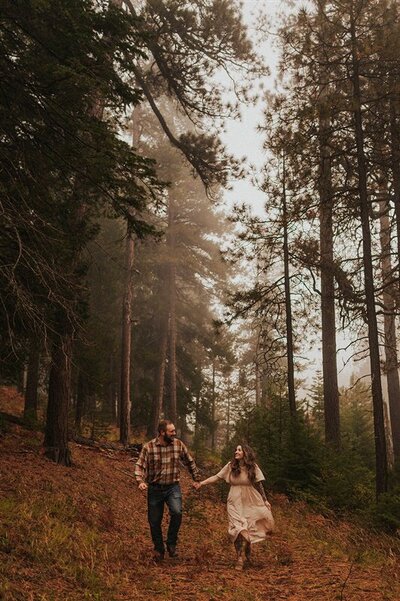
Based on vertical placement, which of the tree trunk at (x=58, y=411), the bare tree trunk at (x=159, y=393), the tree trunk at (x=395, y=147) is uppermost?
the tree trunk at (x=395, y=147)

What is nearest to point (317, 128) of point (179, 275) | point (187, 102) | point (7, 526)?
point (187, 102)

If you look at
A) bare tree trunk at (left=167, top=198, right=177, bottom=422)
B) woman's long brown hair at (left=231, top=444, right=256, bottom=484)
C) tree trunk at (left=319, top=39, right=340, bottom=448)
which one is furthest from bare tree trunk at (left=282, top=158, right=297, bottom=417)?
bare tree trunk at (left=167, top=198, right=177, bottom=422)

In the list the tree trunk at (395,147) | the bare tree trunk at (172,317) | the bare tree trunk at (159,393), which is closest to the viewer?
the tree trunk at (395,147)

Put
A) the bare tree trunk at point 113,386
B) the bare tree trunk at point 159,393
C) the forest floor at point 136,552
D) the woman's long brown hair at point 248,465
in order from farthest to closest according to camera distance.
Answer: the bare tree trunk at point 113,386 < the bare tree trunk at point 159,393 < the woman's long brown hair at point 248,465 < the forest floor at point 136,552

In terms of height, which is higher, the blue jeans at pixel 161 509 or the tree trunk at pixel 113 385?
the tree trunk at pixel 113 385

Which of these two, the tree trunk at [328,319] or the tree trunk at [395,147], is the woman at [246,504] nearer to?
the tree trunk at [328,319]

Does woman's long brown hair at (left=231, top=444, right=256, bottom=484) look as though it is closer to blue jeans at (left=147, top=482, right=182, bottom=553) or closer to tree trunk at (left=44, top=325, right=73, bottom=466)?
blue jeans at (left=147, top=482, right=182, bottom=553)

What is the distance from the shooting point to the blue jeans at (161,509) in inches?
271

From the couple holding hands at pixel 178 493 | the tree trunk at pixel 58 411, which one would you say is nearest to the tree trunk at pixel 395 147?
the couple holding hands at pixel 178 493

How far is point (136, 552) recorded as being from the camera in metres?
7.05

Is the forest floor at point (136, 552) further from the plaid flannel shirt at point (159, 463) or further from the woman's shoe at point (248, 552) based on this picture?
the plaid flannel shirt at point (159, 463)

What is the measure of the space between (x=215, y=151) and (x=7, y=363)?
23.1ft

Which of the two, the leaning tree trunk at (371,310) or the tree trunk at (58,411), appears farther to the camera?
the tree trunk at (58,411)

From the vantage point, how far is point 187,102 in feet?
41.6
